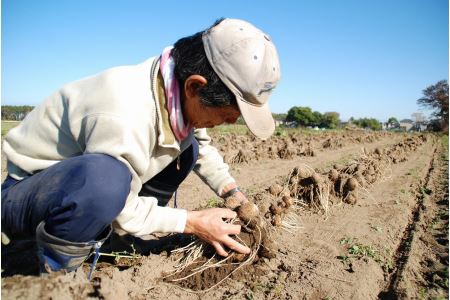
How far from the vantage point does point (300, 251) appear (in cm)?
267

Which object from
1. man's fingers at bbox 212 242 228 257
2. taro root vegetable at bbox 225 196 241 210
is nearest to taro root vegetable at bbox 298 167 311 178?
taro root vegetable at bbox 225 196 241 210

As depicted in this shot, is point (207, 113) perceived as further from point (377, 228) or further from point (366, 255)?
point (377, 228)

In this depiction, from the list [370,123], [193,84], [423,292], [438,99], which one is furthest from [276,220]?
[370,123]

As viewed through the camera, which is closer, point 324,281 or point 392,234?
point 324,281

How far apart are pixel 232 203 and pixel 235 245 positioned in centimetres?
39

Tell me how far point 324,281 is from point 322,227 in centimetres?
104

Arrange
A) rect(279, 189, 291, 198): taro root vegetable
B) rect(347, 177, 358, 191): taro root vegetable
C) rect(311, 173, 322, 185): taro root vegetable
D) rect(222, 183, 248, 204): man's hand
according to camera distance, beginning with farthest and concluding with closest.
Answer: rect(347, 177, 358, 191): taro root vegetable < rect(311, 173, 322, 185): taro root vegetable < rect(279, 189, 291, 198): taro root vegetable < rect(222, 183, 248, 204): man's hand

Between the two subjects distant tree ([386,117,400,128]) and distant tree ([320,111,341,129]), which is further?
distant tree ([386,117,400,128])

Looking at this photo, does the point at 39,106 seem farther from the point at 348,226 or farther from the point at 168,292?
the point at 348,226

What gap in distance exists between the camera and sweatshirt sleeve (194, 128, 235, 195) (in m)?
2.65

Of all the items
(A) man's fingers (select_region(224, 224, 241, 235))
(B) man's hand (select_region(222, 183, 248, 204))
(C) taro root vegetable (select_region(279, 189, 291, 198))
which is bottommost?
(C) taro root vegetable (select_region(279, 189, 291, 198))

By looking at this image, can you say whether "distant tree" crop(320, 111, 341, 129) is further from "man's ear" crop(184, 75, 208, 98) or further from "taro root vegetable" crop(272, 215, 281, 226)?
"man's ear" crop(184, 75, 208, 98)

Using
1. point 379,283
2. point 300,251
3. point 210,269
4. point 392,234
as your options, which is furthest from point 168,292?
point 392,234

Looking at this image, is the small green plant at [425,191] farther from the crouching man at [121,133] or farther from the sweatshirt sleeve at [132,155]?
the sweatshirt sleeve at [132,155]
